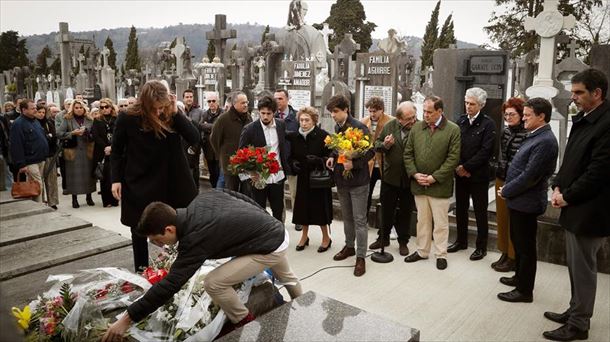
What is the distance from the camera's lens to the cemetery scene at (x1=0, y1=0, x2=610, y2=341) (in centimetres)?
296

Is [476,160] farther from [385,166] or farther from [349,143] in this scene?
[349,143]

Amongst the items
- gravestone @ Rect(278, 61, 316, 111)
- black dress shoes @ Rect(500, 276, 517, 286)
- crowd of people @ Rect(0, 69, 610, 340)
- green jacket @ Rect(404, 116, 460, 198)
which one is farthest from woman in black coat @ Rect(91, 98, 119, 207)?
black dress shoes @ Rect(500, 276, 517, 286)

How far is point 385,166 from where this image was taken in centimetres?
572

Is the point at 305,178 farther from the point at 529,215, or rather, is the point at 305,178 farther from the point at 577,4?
the point at 577,4

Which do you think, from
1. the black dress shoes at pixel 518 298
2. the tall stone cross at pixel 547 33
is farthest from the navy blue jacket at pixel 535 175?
the tall stone cross at pixel 547 33

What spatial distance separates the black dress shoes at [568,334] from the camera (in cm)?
369

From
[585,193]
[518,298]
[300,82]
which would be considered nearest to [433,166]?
[518,298]

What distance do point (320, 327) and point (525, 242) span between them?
2.42m

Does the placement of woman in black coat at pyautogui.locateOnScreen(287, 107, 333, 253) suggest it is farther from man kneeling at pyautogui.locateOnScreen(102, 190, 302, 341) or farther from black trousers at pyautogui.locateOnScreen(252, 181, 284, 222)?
man kneeling at pyautogui.locateOnScreen(102, 190, 302, 341)

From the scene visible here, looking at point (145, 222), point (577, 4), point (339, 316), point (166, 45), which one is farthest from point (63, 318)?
point (577, 4)

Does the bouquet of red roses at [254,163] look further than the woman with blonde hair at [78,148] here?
No

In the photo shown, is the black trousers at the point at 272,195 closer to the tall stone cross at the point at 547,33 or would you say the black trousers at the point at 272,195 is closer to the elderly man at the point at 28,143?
the elderly man at the point at 28,143

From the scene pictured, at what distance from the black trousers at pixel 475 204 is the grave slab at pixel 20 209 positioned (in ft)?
17.4

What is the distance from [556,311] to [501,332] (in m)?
0.77
